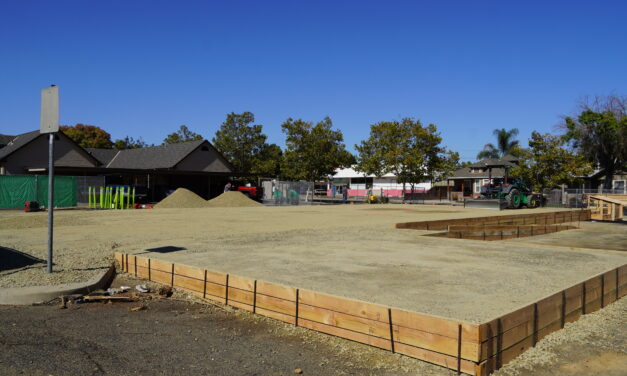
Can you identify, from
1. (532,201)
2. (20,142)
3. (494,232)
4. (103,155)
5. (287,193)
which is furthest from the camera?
(103,155)

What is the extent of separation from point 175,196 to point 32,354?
89.0 feet

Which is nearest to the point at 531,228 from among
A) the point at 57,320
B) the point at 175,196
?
the point at 57,320

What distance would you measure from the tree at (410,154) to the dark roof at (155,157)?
60.0 feet

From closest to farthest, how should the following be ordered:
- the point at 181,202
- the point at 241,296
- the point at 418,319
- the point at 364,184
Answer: the point at 418,319 → the point at 241,296 → the point at 181,202 → the point at 364,184

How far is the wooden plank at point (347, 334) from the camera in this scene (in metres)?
4.54

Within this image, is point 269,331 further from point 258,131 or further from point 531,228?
point 258,131

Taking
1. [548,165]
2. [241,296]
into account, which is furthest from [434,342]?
[548,165]

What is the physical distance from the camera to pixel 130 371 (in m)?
4.07

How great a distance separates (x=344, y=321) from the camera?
4816mm

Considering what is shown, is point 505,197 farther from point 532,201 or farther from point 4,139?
point 4,139

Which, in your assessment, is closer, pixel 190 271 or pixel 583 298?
pixel 583 298

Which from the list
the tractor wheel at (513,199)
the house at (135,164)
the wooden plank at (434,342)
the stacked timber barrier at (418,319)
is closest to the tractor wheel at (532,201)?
the tractor wheel at (513,199)

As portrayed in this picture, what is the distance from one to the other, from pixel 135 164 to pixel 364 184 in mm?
36658

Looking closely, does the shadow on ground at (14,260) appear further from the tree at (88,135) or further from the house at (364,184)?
the tree at (88,135)
